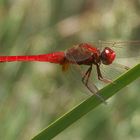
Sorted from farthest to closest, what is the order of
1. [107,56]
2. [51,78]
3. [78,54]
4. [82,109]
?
1. [51,78]
2. [78,54]
3. [107,56]
4. [82,109]

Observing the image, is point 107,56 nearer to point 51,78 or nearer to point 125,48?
point 125,48

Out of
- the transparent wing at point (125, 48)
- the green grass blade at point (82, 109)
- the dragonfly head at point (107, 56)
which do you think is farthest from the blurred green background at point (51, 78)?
the green grass blade at point (82, 109)

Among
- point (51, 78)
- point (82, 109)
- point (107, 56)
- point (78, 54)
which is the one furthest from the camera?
point (51, 78)

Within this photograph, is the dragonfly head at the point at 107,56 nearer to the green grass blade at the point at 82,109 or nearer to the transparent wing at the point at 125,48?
the transparent wing at the point at 125,48

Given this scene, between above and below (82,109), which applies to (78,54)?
above

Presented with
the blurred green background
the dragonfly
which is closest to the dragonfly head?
the dragonfly

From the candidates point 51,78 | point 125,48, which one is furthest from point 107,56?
point 51,78

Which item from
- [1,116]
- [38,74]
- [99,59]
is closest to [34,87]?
[38,74]
